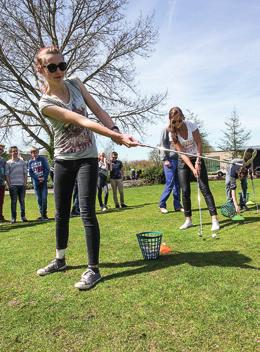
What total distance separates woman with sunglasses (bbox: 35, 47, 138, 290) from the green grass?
1.34ft

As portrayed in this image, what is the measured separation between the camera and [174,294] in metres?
3.47

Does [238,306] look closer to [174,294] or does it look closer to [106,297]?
[174,294]

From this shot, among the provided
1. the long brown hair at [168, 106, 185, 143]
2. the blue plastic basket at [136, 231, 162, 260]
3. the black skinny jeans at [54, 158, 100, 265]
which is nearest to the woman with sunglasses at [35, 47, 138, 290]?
the black skinny jeans at [54, 158, 100, 265]

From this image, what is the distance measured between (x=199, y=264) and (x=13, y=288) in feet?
6.37

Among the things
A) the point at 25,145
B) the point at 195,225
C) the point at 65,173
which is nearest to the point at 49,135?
the point at 25,145

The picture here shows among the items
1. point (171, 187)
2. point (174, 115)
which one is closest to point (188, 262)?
point (174, 115)

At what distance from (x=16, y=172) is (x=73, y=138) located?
711 cm

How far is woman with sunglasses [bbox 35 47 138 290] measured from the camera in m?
3.89

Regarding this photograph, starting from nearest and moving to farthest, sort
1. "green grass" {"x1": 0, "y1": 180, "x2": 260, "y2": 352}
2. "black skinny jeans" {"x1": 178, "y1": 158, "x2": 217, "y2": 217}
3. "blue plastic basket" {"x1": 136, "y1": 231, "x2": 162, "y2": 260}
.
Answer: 1. "green grass" {"x1": 0, "y1": 180, "x2": 260, "y2": 352}
2. "blue plastic basket" {"x1": 136, "y1": 231, "x2": 162, "y2": 260}
3. "black skinny jeans" {"x1": 178, "y1": 158, "x2": 217, "y2": 217}

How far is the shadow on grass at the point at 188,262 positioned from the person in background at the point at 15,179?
262 inches

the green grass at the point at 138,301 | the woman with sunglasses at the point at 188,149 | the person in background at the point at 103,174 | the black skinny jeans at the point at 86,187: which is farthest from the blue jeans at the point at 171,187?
the black skinny jeans at the point at 86,187

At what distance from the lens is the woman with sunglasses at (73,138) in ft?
12.8

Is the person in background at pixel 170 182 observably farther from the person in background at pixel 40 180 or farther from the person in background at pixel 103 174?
the person in background at pixel 40 180

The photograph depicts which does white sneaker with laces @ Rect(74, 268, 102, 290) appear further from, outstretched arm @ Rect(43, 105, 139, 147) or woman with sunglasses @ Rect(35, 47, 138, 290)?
outstretched arm @ Rect(43, 105, 139, 147)
